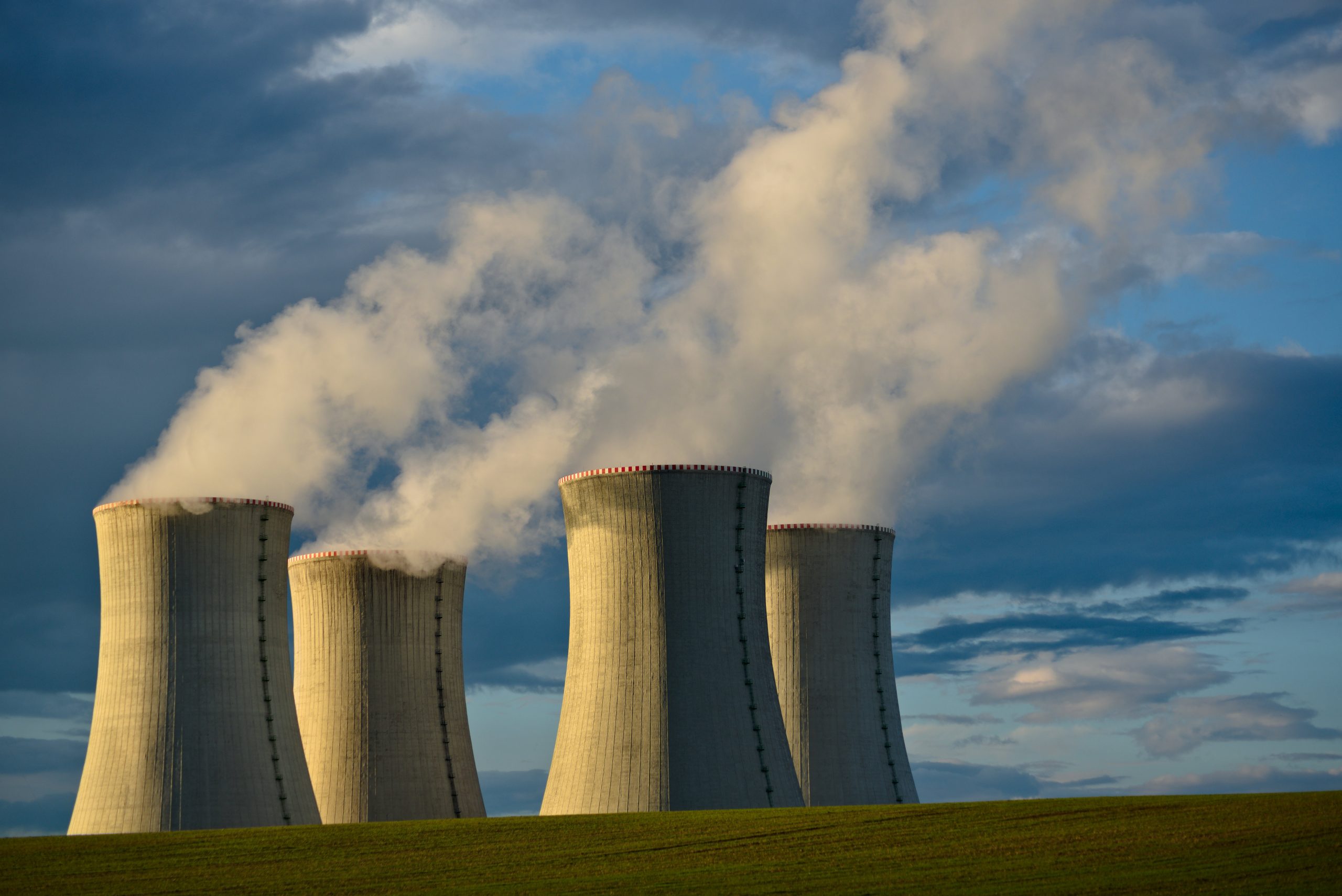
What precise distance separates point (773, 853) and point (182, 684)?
11.4 meters

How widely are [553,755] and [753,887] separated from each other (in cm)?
986

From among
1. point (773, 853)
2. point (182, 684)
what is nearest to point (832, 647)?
point (182, 684)

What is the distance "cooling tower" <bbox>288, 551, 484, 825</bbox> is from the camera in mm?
31969

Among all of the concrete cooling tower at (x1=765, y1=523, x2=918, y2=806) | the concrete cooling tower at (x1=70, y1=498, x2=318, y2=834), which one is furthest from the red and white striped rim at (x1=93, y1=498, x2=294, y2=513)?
the concrete cooling tower at (x1=765, y1=523, x2=918, y2=806)

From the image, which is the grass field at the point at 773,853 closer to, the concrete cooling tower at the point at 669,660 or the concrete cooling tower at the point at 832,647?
the concrete cooling tower at the point at 669,660

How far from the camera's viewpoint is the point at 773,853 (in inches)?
758

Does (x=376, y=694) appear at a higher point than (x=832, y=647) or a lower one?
lower

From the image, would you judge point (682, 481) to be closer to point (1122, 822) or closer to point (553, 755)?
point (553, 755)

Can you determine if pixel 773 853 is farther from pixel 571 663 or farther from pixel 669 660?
pixel 571 663

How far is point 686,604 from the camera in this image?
84.0 ft

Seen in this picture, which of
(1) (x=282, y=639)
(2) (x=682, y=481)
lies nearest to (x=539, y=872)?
(2) (x=682, y=481)

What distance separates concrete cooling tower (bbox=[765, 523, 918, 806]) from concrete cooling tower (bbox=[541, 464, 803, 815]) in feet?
21.8

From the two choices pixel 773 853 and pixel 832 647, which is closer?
pixel 773 853

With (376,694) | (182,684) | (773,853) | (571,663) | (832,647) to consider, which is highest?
(832,647)
